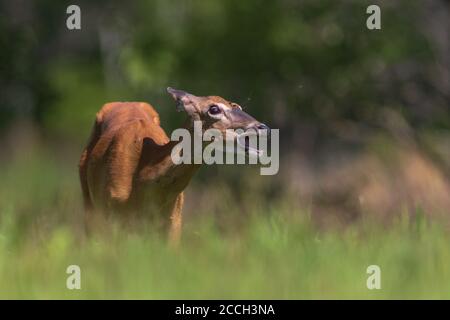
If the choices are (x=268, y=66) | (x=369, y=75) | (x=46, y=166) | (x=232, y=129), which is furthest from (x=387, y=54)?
(x=232, y=129)

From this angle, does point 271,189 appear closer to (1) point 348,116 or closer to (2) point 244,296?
(1) point 348,116

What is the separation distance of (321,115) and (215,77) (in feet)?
4.95

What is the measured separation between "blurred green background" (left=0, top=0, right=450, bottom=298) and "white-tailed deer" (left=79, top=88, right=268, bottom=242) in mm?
336

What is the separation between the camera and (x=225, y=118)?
282 inches

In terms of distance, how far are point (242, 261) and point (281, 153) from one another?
12.8 meters

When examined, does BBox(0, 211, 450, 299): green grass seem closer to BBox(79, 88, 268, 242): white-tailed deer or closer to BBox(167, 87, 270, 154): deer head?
BBox(167, 87, 270, 154): deer head

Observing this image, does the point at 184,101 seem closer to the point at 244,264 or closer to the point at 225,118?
the point at 225,118

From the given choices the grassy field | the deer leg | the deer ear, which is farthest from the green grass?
the deer ear

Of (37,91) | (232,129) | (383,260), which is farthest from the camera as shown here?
(37,91)

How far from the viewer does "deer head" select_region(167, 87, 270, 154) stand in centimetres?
707

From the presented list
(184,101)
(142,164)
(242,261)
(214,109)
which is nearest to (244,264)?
(242,261)

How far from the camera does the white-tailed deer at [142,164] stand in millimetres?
7230

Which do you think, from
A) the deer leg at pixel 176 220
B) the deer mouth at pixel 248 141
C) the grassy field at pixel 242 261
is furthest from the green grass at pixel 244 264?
the deer leg at pixel 176 220
